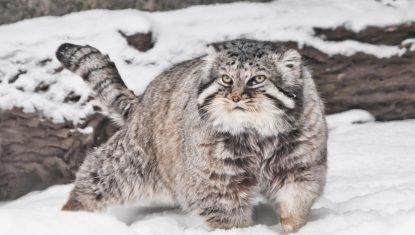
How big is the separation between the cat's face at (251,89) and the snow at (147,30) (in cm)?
230

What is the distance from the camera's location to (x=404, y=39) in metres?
7.04

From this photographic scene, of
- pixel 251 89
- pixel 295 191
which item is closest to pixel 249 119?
pixel 251 89

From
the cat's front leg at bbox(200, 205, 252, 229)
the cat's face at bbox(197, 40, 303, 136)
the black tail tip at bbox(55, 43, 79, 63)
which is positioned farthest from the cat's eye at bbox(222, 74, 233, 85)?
the black tail tip at bbox(55, 43, 79, 63)

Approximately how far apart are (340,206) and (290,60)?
1.14m

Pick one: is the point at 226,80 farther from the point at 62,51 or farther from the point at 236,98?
the point at 62,51

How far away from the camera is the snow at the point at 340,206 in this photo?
12.7 feet

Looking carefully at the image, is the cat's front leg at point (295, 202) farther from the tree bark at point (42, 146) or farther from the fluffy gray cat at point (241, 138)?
the tree bark at point (42, 146)

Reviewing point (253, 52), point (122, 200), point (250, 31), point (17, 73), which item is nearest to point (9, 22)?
point (17, 73)

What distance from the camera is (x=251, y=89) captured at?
414cm

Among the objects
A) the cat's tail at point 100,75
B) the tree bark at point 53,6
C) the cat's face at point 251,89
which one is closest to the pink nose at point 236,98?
the cat's face at point 251,89

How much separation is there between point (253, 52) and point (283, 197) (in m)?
0.83

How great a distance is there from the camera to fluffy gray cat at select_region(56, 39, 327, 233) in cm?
420

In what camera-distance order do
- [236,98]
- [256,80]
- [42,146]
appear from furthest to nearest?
[42,146]
[256,80]
[236,98]

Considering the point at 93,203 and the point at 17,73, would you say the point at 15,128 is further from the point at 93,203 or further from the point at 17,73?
the point at 93,203
